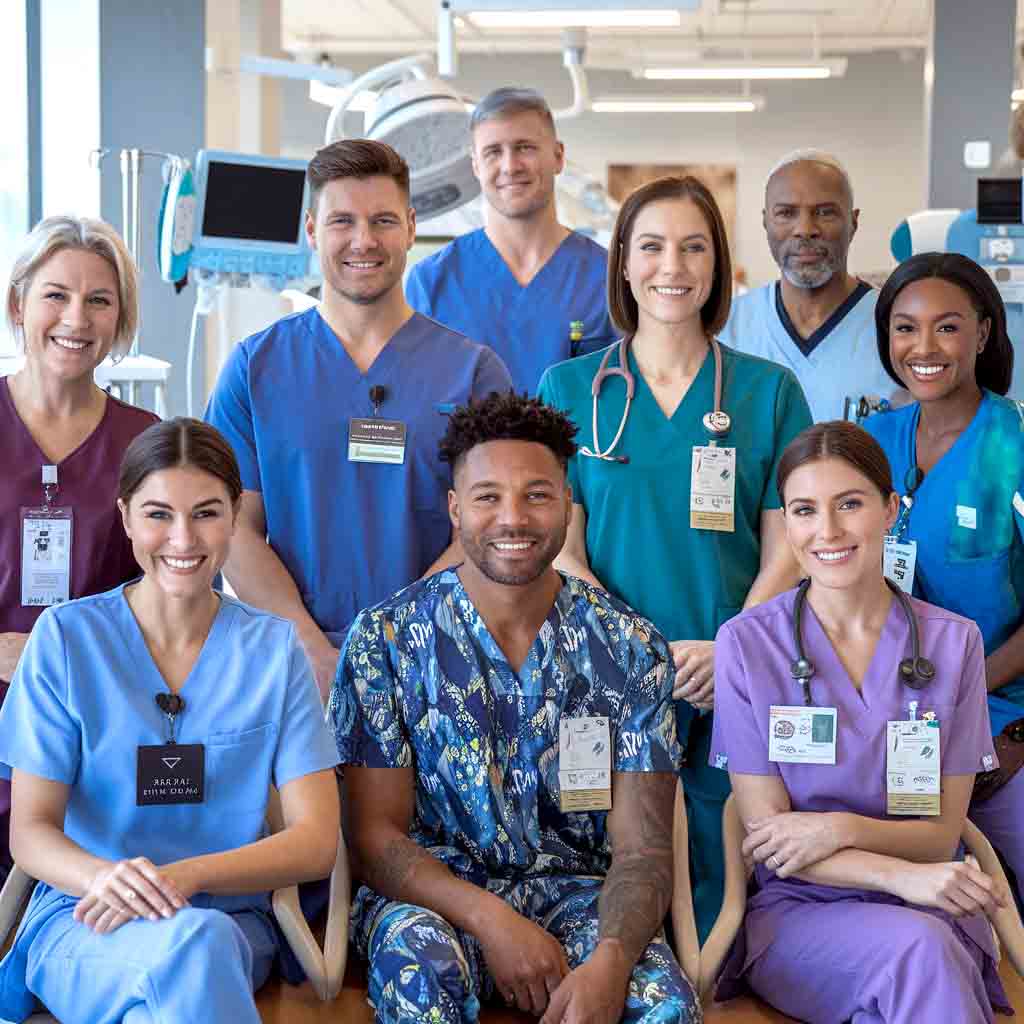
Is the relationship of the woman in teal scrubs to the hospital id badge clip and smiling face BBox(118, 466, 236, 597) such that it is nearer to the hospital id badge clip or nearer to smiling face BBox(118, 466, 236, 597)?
the hospital id badge clip

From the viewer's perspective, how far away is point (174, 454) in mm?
1901

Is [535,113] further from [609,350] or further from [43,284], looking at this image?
[43,284]

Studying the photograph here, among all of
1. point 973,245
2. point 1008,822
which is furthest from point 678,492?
point 973,245

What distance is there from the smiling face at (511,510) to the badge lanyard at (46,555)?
64 centimetres

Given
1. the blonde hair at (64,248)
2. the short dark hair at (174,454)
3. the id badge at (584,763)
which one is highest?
the blonde hair at (64,248)

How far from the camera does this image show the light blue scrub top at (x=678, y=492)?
7.63 ft

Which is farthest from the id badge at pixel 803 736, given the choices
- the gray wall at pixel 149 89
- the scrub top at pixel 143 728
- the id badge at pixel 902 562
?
the gray wall at pixel 149 89

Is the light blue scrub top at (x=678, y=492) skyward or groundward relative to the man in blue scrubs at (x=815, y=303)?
groundward

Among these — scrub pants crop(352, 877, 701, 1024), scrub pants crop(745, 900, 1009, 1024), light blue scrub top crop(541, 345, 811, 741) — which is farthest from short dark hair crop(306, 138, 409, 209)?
scrub pants crop(745, 900, 1009, 1024)

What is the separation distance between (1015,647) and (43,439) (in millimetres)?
1647

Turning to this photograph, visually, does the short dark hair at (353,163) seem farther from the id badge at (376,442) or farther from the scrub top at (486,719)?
the scrub top at (486,719)

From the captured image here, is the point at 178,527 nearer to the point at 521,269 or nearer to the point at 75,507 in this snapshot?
the point at 75,507

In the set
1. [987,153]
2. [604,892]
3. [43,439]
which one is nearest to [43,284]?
[43,439]

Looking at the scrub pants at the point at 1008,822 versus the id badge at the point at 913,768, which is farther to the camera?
the scrub pants at the point at 1008,822
